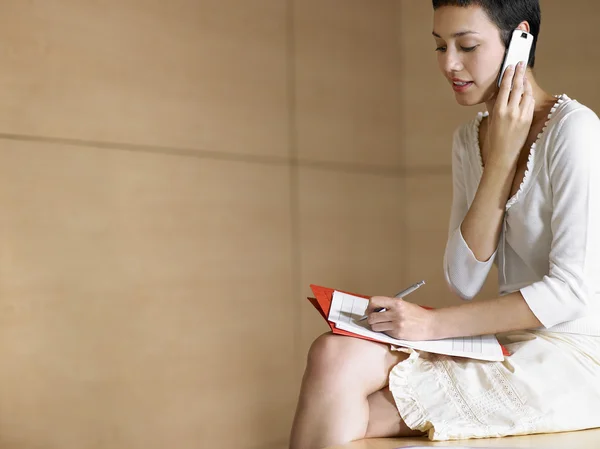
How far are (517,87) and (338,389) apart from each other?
2.58 feet

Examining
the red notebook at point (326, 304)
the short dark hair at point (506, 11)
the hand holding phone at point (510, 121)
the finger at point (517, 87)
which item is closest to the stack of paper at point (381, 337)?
the red notebook at point (326, 304)

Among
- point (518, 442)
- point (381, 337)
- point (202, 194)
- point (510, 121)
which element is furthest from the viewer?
point (202, 194)

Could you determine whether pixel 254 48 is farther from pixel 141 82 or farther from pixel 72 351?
pixel 72 351

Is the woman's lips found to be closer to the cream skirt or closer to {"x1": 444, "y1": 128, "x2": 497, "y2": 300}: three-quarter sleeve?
{"x1": 444, "y1": 128, "x2": 497, "y2": 300}: three-quarter sleeve

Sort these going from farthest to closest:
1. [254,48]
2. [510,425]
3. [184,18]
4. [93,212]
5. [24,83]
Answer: [254,48] < [184,18] < [93,212] < [24,83] < [510,425]

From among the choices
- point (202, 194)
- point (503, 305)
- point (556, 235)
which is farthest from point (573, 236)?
point (202, 194)

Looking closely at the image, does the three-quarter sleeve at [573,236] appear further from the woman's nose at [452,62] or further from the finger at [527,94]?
the woman's nose at [452,62]

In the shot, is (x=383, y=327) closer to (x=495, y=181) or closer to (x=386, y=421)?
(x=386, y=421)

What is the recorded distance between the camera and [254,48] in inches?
120

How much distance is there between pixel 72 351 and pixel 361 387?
4.35ft

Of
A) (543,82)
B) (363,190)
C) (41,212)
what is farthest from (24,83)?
(543,82)

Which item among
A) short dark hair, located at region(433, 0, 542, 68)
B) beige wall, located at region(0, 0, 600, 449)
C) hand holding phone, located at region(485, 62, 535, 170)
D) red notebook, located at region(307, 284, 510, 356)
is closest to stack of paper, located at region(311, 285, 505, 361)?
red notebook, located at region(307, 284, 510, 356)

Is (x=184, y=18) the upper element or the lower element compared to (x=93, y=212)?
upper

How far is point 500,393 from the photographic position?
57.9 inches
